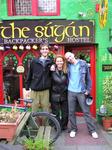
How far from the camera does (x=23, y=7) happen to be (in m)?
8.98

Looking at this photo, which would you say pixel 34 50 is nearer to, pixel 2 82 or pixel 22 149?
pixel 2 82

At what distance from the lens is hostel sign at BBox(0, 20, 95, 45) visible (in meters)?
8.61

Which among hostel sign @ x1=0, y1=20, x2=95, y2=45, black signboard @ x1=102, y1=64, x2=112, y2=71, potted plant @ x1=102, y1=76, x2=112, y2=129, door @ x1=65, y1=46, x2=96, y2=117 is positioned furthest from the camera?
door @ x1=65, y1=46, x2=96, y2=117

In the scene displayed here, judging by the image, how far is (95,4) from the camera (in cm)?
858

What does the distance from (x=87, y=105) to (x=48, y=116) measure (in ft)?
3.46

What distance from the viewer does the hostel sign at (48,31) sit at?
8609 mm

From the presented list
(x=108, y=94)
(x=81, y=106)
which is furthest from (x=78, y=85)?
(x=108, y=94)

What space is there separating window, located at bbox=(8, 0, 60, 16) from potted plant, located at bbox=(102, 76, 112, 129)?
206 centimetres

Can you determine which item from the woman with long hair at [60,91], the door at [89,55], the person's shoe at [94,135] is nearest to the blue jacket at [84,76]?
the woman with long hair at [60,91]

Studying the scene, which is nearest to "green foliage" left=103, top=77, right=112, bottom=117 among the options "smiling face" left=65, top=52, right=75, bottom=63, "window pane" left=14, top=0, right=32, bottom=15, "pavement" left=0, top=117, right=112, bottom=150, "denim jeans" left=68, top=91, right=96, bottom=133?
"pavement" left=0, top=117, right=112, bottom=150

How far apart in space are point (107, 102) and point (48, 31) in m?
2.20

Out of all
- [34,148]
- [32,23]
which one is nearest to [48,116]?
[34,148]

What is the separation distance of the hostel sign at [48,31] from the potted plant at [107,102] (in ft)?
3.54

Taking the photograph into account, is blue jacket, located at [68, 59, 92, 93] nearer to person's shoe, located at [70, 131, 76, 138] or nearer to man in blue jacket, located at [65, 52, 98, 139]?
man in blue jacket, located at [65, 52, 98, 139]
